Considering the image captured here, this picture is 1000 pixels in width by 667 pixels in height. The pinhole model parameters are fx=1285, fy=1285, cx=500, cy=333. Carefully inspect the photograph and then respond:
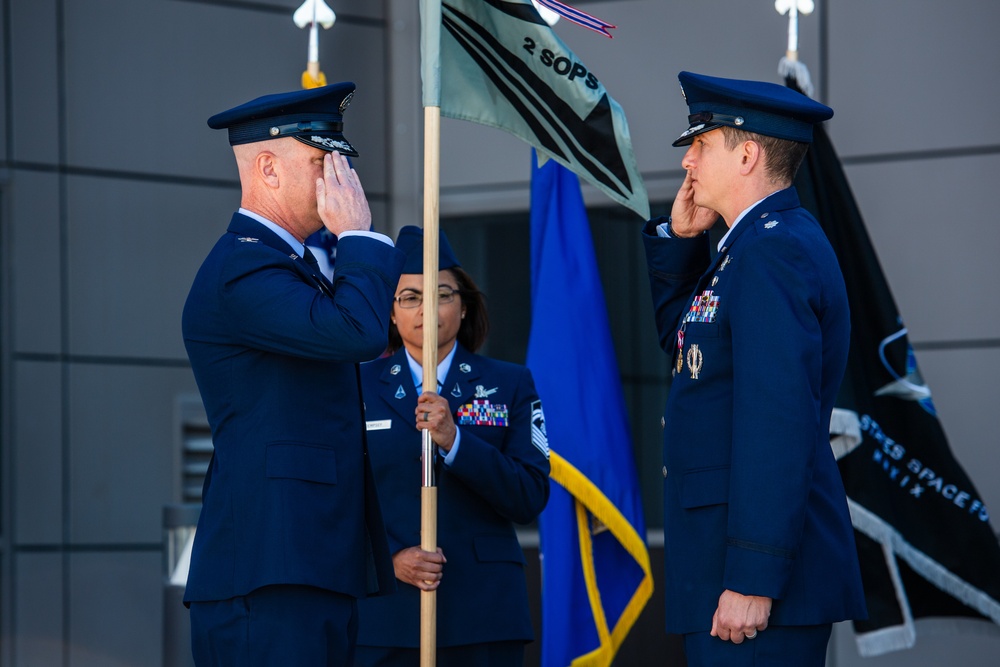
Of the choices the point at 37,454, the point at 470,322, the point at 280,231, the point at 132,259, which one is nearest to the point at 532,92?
the point at 470,322

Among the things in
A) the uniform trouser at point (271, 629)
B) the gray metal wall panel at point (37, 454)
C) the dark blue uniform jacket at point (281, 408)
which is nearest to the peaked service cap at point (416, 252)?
the dark blue uniform jacket at point (281, 408)

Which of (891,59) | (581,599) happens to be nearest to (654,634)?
(581,599)

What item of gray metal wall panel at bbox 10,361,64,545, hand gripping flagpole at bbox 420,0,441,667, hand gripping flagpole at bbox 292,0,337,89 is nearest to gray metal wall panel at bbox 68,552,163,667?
gray metal wall panel at bbox 10,361,64,545

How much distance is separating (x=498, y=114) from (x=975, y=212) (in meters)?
2.50

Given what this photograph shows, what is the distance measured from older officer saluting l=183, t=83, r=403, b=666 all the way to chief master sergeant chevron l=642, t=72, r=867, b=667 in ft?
2.09

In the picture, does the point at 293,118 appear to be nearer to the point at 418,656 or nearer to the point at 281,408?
the point at 281,408

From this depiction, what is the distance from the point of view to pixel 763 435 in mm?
2402

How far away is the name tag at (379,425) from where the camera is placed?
3.51 meters

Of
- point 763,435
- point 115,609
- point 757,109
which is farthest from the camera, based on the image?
point 115,609

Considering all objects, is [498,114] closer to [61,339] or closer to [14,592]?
[61,339]

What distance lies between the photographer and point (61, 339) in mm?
5508

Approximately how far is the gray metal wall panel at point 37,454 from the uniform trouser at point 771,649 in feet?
12.2

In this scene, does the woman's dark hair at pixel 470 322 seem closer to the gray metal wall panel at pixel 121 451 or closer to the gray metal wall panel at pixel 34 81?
the gray metal wall panel at pixel 121 451

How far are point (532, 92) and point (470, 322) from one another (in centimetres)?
80
